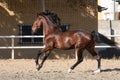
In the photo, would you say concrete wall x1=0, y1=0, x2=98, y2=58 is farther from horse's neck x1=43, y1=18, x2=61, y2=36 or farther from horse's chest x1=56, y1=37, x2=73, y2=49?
horse's chest x1=56, y1=37, x2=73, y2=49

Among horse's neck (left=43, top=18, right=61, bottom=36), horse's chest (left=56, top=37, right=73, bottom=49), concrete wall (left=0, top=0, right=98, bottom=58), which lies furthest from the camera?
concrete wall (left=0, top=0, right=98, bottom=58)

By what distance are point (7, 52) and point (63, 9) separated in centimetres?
374

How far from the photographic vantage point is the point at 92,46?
14977 mm

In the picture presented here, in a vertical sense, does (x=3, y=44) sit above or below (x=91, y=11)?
below

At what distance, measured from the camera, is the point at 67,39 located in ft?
48.7

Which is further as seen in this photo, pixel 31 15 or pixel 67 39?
pixel 31 15

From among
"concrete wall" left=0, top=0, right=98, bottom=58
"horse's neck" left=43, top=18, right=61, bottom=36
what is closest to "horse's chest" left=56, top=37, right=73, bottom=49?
"horse's neck" left=43, top=18, right=61, bottom=36

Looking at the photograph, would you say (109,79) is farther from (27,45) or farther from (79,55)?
(27,45)

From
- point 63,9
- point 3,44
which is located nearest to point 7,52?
point 3,44

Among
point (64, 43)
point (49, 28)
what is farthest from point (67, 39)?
point (49, 28)

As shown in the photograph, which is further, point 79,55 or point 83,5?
point 83,5

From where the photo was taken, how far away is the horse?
14.7 meters

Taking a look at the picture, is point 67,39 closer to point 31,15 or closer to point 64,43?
Result: point 64,43

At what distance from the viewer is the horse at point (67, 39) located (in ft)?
48.3
